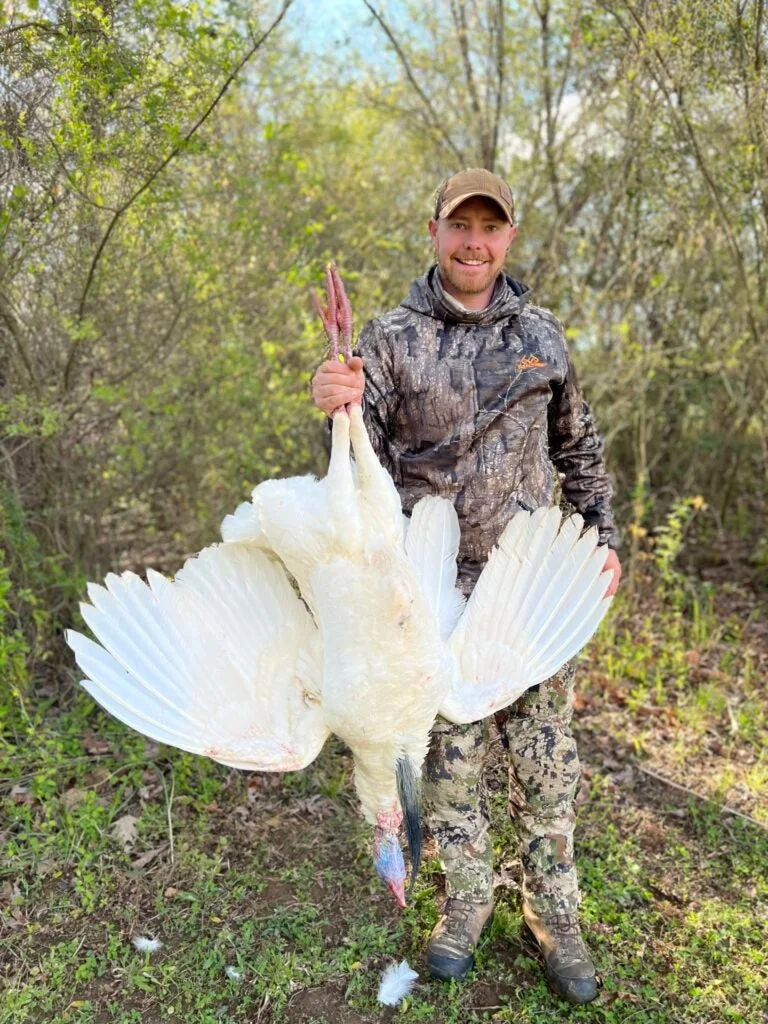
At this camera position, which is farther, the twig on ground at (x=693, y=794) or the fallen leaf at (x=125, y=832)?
the twig on ground at (x=693, y=794)

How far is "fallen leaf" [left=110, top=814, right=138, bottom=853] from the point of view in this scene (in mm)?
3312

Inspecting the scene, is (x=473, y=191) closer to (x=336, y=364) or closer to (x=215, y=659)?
(x=336, y=364)

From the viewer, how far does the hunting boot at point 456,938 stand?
273cm

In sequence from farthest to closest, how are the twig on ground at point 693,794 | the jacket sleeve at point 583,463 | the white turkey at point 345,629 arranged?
the twig on ground at point 693,794 < the jacket sleeve at point 583,463 < the white turkey at point 345,629

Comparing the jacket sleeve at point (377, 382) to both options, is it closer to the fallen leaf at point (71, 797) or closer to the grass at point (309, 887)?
the grass at point (309, 887)

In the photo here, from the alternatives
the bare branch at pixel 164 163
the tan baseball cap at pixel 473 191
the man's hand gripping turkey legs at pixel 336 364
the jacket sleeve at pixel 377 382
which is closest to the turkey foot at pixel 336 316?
the man's hand gripping turkey legs at pixel 336 364

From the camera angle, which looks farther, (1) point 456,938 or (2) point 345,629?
(1) point 456,938

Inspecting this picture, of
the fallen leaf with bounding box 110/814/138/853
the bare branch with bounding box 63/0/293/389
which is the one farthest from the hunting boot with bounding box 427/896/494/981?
the bare branch with bounding box 63/0/293/389

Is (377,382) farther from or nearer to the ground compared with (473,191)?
nearer to the ground

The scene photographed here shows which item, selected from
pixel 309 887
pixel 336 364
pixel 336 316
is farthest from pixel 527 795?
pixel 336 316

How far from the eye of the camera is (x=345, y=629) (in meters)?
2.42

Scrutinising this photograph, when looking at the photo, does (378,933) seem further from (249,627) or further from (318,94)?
(318,94)

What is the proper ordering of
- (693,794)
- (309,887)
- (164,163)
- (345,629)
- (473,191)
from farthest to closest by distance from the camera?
(693,794) → (164,163) → (309,887) → (473,191) → (345,629)

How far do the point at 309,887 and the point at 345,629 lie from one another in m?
1.41
